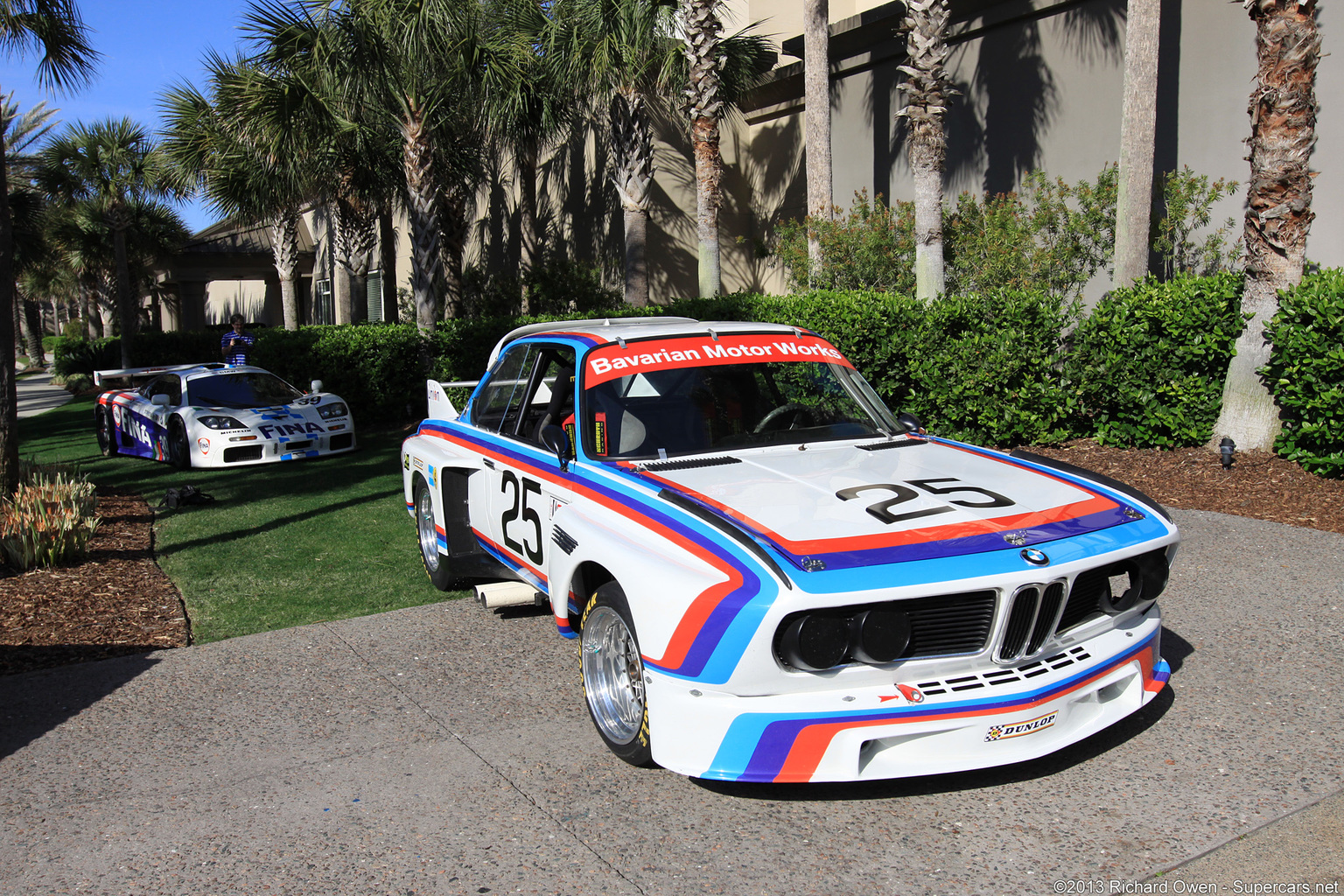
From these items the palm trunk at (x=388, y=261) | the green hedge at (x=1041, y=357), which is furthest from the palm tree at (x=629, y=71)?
the palm trunk at (x=388, y=261)

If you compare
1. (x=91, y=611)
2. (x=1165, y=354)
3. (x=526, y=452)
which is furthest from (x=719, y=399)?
(x=1165, y=354)

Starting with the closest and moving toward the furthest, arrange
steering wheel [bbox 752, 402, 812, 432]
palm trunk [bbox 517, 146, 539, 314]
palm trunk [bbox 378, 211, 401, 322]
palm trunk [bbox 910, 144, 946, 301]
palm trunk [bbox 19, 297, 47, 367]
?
1. steering wheel [bbox 752, 402, 812, 432]
2. palm trunk [bbox 910, 144, 946, 301]
3. palm trunk [bbox 517, 146, 539, 314]
4. palm trunk [bbox 378, 211, 401, 322]
5. palm trunk [bbox 19, 297, 47, 367]

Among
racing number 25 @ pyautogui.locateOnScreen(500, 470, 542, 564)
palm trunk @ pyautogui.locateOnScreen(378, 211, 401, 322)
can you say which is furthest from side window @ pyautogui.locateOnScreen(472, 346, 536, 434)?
palm trunk @ pyautogui.locateOnScreen(378, 211, 401, 322)

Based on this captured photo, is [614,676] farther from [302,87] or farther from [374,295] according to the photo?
[374,295]

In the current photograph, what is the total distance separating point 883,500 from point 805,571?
30.5 inches

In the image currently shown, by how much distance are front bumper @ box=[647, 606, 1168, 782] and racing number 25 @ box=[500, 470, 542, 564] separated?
1613 millimetres

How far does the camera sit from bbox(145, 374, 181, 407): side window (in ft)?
45.1

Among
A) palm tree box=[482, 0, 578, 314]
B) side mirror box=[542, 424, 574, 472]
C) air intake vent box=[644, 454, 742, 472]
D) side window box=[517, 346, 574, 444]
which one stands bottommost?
air intake vent box=[644, 454, 742, 472]

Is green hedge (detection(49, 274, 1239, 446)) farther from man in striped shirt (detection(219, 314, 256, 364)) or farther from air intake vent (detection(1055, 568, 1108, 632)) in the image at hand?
man in striped shirt (detection(219, 314, 256, 364))

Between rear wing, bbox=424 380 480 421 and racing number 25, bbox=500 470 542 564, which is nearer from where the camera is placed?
racing number 25, bbox=500 470 542 564

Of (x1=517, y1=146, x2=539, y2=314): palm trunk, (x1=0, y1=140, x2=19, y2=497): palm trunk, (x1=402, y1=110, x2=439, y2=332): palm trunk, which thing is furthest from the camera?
(x1=517, y1=146, x2=539, y2=314): palm trunk

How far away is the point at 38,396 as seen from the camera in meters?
30.8

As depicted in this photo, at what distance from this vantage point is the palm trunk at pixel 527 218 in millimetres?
22672

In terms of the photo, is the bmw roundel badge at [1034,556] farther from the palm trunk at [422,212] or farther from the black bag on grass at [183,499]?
the palm trunk at [422,212]
